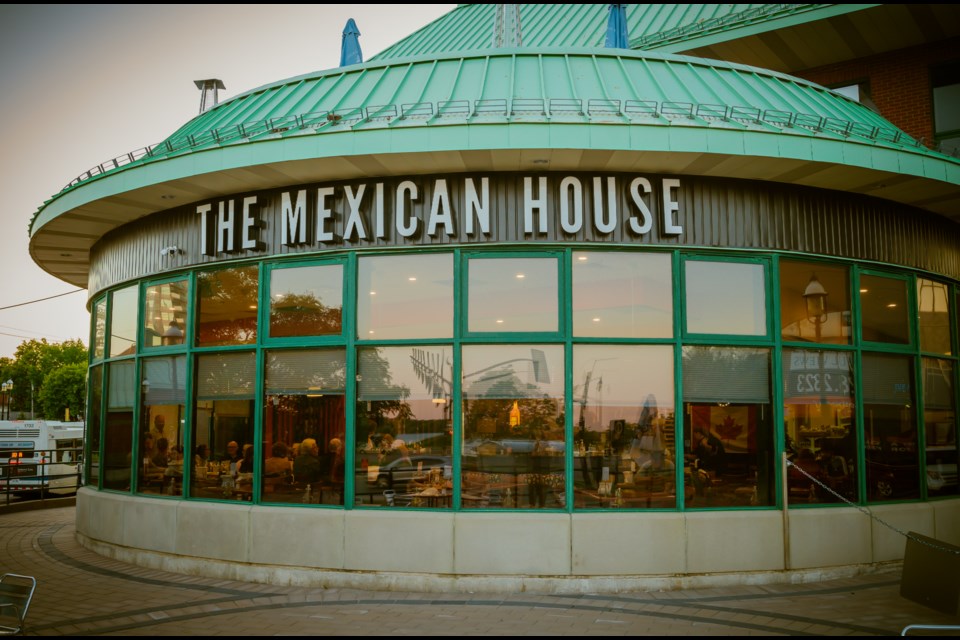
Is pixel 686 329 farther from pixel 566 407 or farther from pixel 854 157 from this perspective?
pixel 854 157

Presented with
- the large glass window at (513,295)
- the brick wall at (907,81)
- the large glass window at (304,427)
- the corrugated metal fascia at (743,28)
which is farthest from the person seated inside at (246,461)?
the brick wall at (907,81)

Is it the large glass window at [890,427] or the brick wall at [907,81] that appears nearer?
the large glass window at [890,427]

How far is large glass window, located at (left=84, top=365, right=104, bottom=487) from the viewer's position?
12922 mm

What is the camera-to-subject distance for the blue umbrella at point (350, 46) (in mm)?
15273

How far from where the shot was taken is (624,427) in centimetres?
962

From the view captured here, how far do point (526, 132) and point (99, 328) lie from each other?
28.2ft

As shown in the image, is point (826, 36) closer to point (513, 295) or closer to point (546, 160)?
point (546, 160)

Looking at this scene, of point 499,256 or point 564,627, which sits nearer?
point 564,627

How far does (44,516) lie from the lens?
54.6 feet

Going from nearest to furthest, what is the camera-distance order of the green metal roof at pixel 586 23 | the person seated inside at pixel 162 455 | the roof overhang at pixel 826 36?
1. the person seated inside at pixel 162 455
2. the roof overhang at pixel 826 36
3. the green metal roof at pixel 586 23

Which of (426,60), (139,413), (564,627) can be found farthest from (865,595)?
(139,413)

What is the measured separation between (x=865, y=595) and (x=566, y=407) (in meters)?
3.91

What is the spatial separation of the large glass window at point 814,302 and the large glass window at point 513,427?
307 centimetres

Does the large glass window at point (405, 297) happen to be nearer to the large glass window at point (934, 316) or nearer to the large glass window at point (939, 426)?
the large glass window at point (934, 316)
